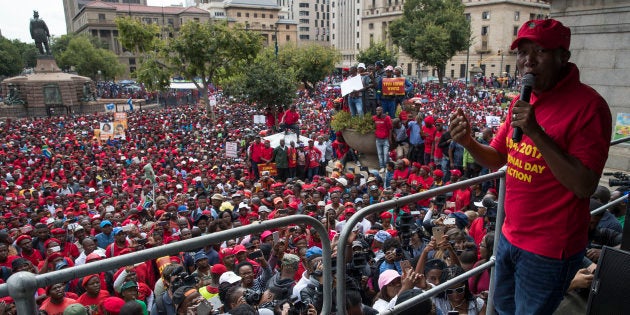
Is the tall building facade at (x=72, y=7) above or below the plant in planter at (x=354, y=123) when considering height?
above

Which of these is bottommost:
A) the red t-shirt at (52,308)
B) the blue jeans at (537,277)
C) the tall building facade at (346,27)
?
the red t-shirt at (52,308)

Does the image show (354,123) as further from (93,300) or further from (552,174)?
(552,174)

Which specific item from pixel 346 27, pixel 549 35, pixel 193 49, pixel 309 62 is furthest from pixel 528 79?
pixel 346 27

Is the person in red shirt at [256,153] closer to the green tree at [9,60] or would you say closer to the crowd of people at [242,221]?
the crowd of people at [242,221]

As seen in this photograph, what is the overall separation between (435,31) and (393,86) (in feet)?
119

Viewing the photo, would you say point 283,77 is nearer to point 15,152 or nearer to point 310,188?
point 15,152

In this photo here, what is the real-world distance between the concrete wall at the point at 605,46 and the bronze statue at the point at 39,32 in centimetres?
4202

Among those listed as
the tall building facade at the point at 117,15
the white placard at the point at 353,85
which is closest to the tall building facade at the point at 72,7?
the tall building facade at the point at 117,15

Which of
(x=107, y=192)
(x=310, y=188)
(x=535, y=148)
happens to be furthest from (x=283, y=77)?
(x=535, y=148)

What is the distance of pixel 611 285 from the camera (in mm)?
2449

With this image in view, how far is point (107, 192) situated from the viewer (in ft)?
45.7

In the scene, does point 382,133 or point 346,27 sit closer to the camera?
point 382,133

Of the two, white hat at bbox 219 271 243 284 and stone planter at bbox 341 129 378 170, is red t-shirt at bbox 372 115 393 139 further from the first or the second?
white hat at bbox 219 271 243 284

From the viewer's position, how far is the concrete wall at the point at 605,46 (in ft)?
26.0
